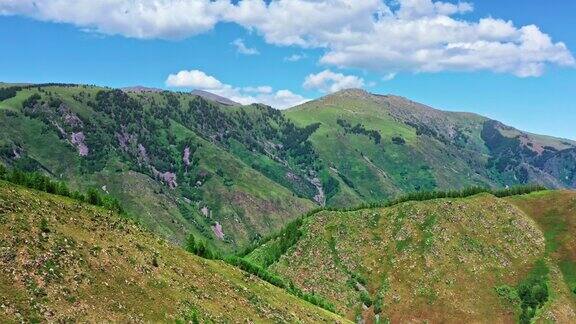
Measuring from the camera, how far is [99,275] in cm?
7562

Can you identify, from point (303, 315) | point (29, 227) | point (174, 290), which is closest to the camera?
point (29, 227)

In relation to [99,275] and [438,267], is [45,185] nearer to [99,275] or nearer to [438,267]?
[99,275]

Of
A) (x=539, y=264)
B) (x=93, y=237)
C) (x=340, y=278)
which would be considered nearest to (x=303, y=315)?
(x=93, y=237)

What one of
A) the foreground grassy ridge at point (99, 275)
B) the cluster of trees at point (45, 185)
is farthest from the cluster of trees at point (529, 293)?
the cluster of trees at point (45, 185)

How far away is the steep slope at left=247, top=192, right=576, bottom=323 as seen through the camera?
16250cm

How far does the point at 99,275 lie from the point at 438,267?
127 m

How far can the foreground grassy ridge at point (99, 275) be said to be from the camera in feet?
215

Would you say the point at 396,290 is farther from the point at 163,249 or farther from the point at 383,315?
the point at 163,249

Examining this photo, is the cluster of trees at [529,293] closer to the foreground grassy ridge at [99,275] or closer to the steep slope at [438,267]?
the steep slope at [438,267]

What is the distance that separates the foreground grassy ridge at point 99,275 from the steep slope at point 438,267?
64.8 m

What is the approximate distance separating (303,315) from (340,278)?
6973 cm

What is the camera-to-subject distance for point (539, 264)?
179000mm

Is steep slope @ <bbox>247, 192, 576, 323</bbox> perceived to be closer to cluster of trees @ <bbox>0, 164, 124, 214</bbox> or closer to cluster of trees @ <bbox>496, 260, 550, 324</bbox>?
cluster of trees @ <bbox>496, 260, 550, 324</bbox>

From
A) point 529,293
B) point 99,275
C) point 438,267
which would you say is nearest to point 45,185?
point 99,275
